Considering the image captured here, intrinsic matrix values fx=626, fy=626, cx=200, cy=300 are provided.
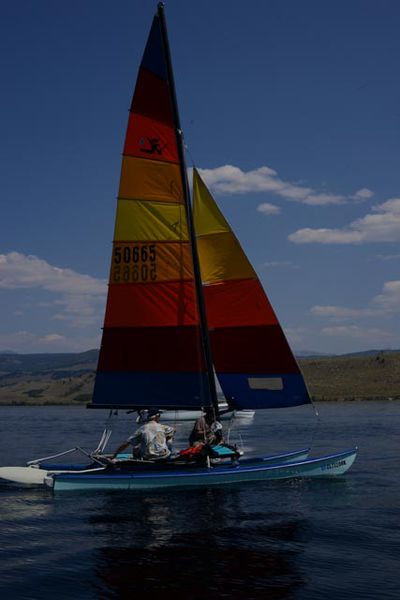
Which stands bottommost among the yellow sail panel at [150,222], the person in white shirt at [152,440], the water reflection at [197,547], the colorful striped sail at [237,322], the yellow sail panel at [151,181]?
the water reflection at [197,547]

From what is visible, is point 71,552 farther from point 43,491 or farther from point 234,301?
point 234,301

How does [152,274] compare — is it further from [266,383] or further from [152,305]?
[266,383]

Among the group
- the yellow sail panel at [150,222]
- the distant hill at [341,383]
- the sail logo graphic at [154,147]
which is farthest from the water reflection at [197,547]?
the distant hill at [341,383]

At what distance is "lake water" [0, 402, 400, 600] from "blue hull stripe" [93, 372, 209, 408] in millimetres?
3494

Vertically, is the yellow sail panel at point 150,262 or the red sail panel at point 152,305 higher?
the yellow sail panel at point 150,262

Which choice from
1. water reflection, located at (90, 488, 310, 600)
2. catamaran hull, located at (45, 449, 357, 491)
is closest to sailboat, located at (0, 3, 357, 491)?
catamaran hull, located at (45, 449, 357, 491)

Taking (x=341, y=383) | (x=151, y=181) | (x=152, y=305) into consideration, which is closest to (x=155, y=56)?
(x=151, y=181)

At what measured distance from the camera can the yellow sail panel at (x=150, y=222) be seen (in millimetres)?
24375

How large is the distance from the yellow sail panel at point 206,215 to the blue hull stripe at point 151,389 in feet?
18.4

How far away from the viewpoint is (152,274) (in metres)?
24.5

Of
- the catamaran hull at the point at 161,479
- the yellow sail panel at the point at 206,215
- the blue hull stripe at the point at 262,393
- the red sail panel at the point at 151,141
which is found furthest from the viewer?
the red sail panel at the point at 151,141

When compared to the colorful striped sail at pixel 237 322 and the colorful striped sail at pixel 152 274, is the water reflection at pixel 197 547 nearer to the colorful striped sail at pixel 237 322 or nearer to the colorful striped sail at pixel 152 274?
the colorful striped sail at pixel 237 322

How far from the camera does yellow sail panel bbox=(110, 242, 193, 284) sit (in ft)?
79.7

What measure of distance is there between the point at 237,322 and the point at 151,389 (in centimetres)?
428
